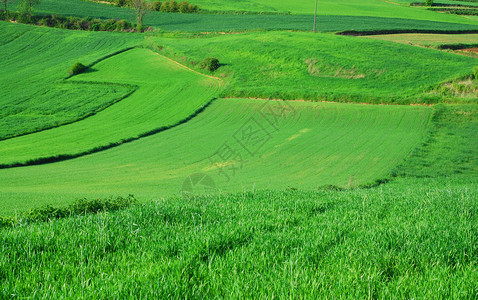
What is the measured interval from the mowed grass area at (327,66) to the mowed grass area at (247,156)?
372cm

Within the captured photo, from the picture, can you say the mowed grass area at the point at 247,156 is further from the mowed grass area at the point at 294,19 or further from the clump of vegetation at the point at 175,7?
the clump of vegetation at the point at 175,7

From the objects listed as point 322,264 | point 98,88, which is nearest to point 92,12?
point 98,88

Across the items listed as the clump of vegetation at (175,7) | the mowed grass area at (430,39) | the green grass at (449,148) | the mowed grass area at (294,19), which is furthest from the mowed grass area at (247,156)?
the clump of vegetation at (175,7)

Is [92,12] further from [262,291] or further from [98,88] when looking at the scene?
[262,291]

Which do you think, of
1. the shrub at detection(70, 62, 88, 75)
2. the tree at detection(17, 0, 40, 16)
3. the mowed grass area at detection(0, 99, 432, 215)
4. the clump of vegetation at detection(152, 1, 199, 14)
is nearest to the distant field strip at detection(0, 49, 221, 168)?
the shrub at detection(70, 62, 88, 75)

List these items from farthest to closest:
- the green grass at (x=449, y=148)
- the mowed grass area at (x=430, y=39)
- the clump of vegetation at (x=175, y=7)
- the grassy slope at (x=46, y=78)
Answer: the clump of vegetation at (x=175, y=7) → the mowed grass area at (x=430, y=39) → the grassy slope at (x=46, y=78) → the green grass at (x=449, y=148)

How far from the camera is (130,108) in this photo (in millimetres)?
44062

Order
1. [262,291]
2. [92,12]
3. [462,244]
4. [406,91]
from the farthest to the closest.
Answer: [92,12]
[406,91]
[462,244]
[262,291]

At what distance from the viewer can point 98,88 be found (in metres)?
50.7

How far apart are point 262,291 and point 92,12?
100764mm

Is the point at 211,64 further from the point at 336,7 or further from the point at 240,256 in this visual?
the point at 336,7

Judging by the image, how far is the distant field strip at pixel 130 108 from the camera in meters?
30.4

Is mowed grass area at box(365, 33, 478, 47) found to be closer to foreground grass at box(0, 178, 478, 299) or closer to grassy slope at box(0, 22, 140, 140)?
grassy slope at box(0, 22, 140, 140)

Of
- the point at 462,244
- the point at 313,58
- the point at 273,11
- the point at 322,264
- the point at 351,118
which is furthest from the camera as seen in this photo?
the point at 273,11
